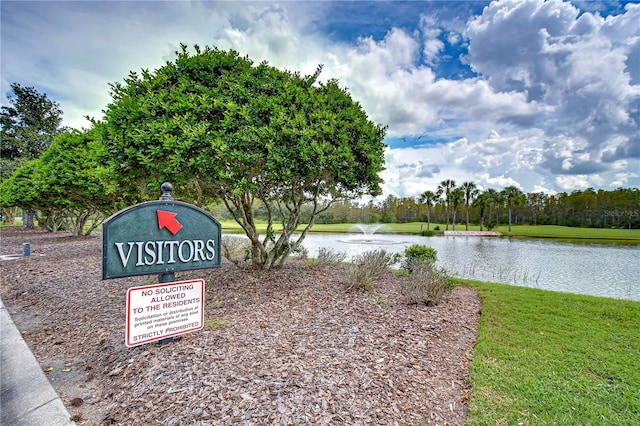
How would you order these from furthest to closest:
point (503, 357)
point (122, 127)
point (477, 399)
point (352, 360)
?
point (122, 127)
point (503, 357)
point (352, 360)
point (477, 399)

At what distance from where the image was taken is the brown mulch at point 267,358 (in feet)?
8.13

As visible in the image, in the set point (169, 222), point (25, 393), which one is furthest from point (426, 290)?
point (25, 393)

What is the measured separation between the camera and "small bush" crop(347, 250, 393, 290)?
6004 mm

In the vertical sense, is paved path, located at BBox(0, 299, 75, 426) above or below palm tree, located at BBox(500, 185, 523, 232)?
below

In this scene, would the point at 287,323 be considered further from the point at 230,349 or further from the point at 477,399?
the point at 477,399

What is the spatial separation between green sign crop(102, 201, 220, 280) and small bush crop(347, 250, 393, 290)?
3.16m

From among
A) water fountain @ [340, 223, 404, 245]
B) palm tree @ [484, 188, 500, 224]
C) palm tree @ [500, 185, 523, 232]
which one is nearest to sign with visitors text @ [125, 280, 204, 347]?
water fountain @ [340, 223, 404, 245]

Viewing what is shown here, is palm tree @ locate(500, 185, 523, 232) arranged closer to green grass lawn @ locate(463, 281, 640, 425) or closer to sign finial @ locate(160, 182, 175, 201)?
green grass lawn @ locate(463, 281, 640, 425)

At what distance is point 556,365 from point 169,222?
4.88 m

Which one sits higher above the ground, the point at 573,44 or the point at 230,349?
the point at 573,44

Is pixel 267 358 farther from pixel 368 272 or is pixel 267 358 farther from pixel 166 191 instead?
pixel 368 272

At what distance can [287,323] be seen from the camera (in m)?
4.27

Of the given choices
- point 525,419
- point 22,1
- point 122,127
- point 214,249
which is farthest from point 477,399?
point 22,1

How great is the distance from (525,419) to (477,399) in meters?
0.40
